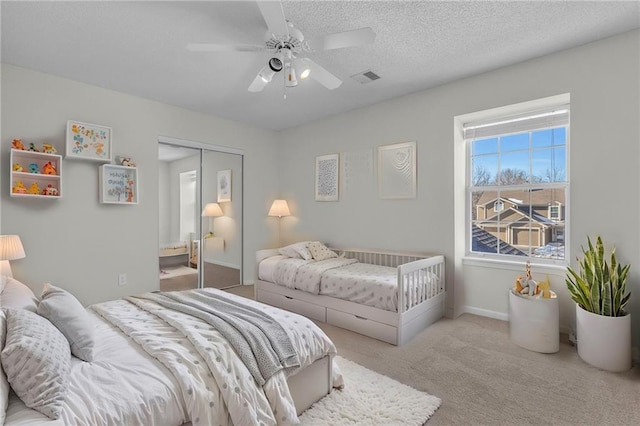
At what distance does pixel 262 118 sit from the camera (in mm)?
4547

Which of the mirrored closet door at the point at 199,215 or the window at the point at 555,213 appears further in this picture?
the mirrored closet door at the point at 199,215

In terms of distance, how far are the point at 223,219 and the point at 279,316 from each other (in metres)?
2.97

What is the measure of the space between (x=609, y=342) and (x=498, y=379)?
88 centimetres

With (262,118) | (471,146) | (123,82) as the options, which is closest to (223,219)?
(262,118)

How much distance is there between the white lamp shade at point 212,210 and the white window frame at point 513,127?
3351mm

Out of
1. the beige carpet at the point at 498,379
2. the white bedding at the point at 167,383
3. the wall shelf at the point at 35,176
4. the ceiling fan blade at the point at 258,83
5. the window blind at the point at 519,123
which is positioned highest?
the ceiling fan blade at the point at 258,83

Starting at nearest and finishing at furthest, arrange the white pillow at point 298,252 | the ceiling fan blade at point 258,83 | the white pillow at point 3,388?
the white pillow at point 3,388
the ceiling fan blade at point 258,83
the white pillow at point 298,252

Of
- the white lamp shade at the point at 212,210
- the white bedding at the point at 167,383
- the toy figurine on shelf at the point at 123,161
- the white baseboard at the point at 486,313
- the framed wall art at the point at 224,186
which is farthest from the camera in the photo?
the framed wall art at the point at 224,186

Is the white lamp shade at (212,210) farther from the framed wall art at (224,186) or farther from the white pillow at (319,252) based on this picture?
the white pillow at (319,252)

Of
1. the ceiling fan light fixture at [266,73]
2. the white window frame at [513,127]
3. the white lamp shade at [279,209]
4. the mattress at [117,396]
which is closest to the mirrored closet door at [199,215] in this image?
the white lamp shade at [279,209]

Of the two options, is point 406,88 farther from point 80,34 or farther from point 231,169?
point 80,34

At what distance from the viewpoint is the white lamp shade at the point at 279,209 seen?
16.3 feet

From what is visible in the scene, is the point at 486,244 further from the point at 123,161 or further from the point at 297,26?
the point at 123,161

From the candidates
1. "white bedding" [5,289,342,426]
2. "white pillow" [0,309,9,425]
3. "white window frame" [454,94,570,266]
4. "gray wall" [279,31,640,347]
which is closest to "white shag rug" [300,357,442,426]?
"white bedding" [5,289,342,426]
